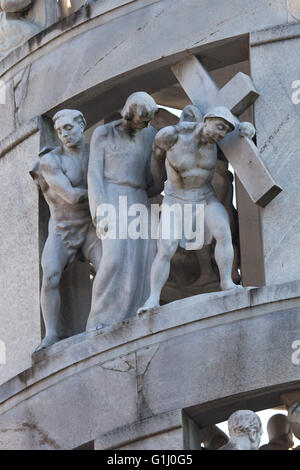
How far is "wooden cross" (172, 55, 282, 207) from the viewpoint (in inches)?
725

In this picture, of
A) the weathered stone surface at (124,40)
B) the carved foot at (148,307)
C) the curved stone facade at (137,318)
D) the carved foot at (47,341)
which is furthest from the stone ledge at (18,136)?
the carved foot at (148,307)

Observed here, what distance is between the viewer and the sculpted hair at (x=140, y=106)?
18.8m

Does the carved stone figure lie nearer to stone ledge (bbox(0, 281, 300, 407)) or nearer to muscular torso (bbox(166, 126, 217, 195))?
muscular torso (bbox(166, 126, 217, 195))

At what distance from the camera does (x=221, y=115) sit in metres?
18.4

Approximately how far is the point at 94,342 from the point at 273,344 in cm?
147

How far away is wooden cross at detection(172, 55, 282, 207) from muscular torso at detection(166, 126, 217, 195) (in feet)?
0.72

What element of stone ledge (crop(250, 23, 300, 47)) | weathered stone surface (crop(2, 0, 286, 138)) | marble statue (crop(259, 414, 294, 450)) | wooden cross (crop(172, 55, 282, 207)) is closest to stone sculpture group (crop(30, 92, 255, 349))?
wooden cross (crop(172, 55, 282, 207))

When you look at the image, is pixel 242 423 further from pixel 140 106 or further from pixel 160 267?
pixel 140 106

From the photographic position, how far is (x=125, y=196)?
18.9m

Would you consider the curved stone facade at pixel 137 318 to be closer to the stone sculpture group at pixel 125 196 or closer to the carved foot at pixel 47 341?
the carved foot at pixel 47 341

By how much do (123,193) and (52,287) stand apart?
3.05 ft

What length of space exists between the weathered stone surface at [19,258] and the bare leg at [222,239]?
172 cm
